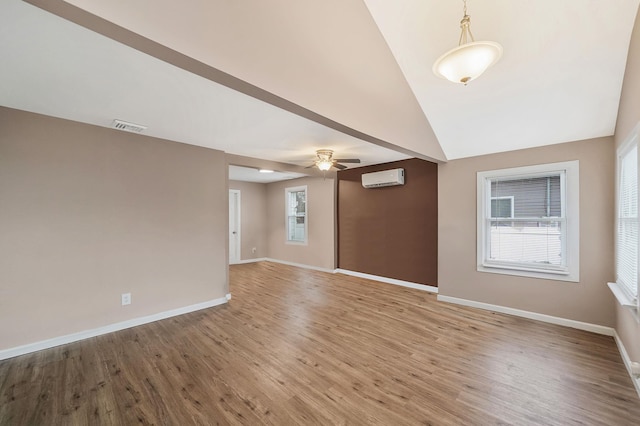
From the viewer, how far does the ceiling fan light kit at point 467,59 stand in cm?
144

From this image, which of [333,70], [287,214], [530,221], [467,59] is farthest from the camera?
[287,214]

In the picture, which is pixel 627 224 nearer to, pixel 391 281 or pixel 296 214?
pixel 391 281

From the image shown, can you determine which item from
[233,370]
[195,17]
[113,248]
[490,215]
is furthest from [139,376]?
[490,215]

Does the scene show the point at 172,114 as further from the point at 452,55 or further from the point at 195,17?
the point at 452,55

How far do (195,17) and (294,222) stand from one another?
5935mm

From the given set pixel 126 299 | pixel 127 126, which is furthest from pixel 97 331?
pixel 127 126

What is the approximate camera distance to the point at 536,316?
330 cm

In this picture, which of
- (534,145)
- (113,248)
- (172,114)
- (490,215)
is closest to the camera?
(172,114)

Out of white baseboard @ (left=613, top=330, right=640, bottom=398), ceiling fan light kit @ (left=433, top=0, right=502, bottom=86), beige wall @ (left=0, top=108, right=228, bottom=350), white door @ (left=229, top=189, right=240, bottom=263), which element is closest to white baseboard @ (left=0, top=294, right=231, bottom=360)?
beige wall @ (left=0, top=108, right=228, bottom=350)

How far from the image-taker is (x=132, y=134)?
10.6 ft

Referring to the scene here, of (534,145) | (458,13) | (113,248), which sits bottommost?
(113,248)

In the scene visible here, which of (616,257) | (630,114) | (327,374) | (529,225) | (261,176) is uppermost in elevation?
(261,176)

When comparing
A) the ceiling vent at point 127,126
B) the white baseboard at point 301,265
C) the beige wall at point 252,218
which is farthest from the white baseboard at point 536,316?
the beige wall at point 252,218

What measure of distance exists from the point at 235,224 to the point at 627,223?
7.14m
